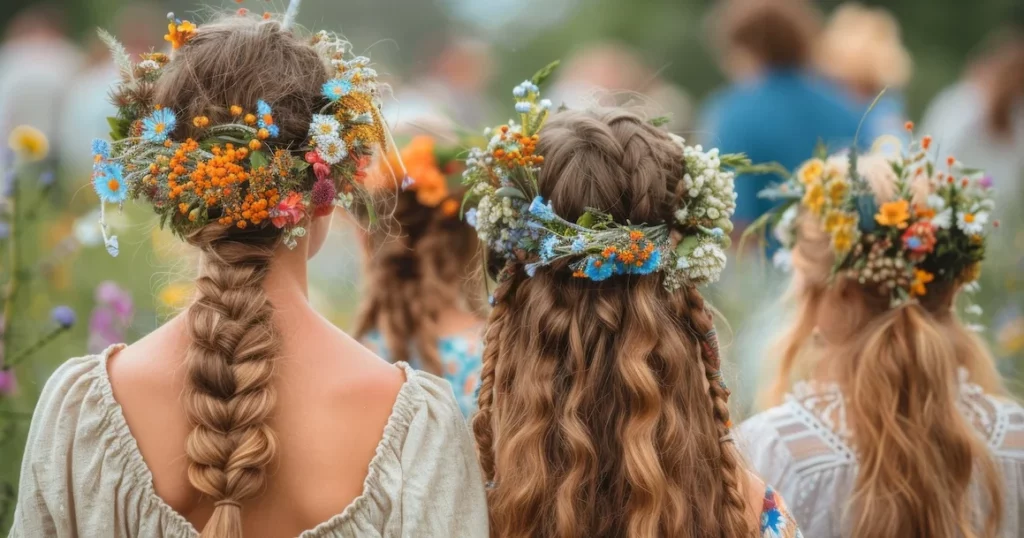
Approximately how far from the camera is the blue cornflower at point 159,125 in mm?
1995

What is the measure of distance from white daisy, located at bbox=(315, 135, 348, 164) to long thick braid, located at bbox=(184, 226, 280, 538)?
0.71 feet

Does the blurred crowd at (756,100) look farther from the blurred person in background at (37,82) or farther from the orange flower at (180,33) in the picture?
the orange flower at (180,33)

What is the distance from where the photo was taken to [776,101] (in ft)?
→ 19.2

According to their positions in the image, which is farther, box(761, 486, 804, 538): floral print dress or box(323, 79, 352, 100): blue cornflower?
box(761, 486, 804, 538): floral print dress

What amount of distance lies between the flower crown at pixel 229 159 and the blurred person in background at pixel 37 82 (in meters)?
7.17

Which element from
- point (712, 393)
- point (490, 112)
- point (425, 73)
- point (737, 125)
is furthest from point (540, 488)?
point (425, 73)

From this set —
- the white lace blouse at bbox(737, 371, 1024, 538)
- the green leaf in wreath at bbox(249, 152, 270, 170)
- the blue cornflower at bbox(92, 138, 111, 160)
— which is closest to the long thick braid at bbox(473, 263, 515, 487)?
the green leaf in wreath at bbox(249, 152, 270, 170)

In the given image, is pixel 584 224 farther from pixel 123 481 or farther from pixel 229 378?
pixel 123 481

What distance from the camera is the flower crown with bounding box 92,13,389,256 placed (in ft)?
6.41

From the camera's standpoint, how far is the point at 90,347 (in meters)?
3.53

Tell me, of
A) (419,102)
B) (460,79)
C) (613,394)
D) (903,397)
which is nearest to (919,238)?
(903,397)

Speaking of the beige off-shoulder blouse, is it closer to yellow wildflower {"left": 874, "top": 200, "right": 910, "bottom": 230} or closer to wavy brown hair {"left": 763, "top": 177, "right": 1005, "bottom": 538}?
wavy brown hair {"left": 763, "top": 177, "right": 1005, "bottom": 538}

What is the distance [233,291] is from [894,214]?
1765mm

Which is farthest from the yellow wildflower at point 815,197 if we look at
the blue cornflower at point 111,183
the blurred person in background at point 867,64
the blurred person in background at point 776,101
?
the blurred person in background at point 867,64
